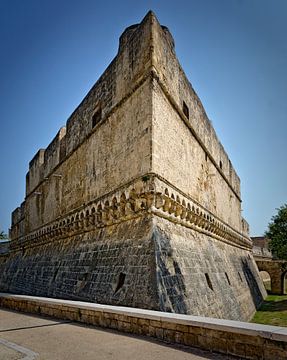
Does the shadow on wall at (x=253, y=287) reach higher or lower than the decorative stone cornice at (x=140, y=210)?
lower

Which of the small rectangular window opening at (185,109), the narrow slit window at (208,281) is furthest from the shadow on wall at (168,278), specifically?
the small rectangular window opening at (185,109)

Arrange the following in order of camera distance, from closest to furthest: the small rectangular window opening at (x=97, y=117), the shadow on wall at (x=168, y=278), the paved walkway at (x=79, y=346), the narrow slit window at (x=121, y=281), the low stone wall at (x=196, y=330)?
the low stone wall at (x=196, y=330) → the paved walkway at (x=79, y=346) → the shadow on wall at (x=168, y=278) → the narrow slit window at (x=121, y=281) → the small rectangular window opening at (x=97, y=117)

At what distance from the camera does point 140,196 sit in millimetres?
6961

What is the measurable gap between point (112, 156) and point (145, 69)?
101 inches

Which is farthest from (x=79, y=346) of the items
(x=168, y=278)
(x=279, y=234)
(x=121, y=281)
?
(x=279, y=234)

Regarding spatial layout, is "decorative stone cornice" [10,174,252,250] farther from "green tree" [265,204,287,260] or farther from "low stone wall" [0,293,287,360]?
"green tree" [265,204,287,260]

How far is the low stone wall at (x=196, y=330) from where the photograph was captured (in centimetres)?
308

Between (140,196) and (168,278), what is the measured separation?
188 centimetres

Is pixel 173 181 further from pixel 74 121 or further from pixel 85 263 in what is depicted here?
pixel 74 121

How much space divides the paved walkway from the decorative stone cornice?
2852 millimetres

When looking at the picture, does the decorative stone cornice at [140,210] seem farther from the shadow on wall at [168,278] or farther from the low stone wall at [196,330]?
the low stone wall at [196,330]

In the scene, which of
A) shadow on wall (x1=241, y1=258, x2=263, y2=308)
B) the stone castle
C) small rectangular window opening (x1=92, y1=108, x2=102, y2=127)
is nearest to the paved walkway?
the stone castle

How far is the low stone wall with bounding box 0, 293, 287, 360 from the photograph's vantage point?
3082mm

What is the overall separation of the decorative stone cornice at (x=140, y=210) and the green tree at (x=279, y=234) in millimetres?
8709
